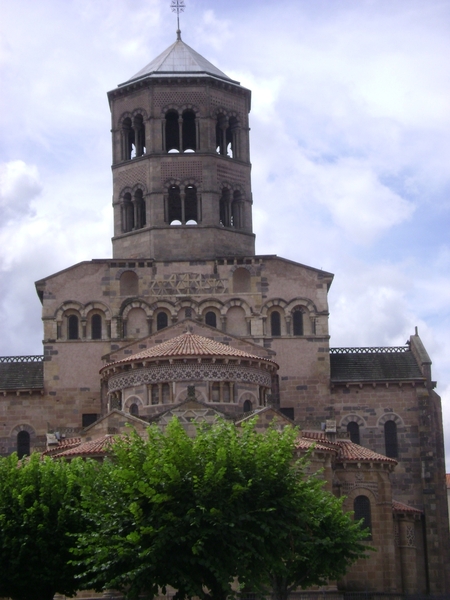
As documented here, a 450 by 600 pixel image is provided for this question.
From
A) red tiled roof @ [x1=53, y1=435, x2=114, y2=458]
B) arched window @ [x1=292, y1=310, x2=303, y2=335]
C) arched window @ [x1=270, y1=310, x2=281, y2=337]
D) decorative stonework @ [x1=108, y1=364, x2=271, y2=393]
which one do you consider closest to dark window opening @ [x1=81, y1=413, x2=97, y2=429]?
decorative stonework @ [x1=108, y1=364, x2=271, y2=393]

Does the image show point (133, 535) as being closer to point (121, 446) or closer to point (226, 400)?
point (121, 446)

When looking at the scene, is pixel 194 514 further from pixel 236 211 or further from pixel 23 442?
pixel 236 211

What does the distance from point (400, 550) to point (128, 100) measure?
28.5 meters

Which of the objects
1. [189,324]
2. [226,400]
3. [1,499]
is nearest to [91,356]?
[189,324]

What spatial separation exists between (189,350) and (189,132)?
17281 millimetres

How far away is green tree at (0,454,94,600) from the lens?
1601 inches

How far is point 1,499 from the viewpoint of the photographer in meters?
41.7

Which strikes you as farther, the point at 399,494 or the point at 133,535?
the point at 399,494

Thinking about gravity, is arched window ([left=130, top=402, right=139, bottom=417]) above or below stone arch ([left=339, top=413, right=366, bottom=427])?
above

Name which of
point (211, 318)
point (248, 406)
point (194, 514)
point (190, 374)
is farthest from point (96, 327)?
point (194, 514)

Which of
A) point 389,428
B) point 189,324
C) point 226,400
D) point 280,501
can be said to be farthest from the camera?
point 389,428

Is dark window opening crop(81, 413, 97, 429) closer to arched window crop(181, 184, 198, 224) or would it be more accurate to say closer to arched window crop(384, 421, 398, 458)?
arched window crop(181, 184, 198, 224)

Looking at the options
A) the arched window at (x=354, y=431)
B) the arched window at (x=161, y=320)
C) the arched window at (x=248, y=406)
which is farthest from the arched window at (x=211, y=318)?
the arched window at (x=248, y=406)

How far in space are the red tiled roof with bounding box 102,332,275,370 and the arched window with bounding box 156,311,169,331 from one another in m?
6.13
